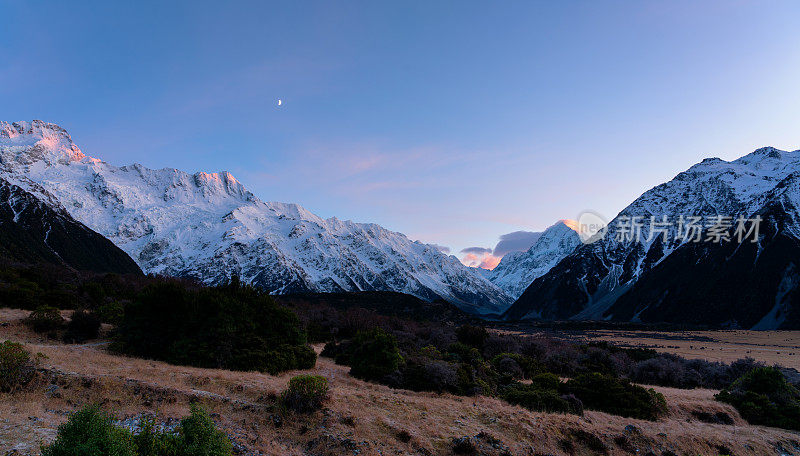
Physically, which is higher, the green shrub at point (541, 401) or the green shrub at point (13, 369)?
the green shrub at point (13, 369)

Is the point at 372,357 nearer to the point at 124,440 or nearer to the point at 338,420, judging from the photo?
the point at 338,420

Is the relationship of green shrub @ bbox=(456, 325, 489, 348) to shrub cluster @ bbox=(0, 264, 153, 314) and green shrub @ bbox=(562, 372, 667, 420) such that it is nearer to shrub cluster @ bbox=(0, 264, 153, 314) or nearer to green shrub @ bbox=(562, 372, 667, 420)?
green shrub @ bbox=(562, 372, 667, 420)

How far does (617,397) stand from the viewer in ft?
71.5

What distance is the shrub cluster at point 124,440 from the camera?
8.82m

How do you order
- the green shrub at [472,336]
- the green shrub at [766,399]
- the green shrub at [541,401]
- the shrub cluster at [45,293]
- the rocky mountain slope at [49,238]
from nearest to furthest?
the green shrub at [541,401]
the green shrub at [766,399]
the shrub cluster at [45,293]
the green shrub at [472,336]
the rocky mountain slope at [49,238]

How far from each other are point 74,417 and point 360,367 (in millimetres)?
17886

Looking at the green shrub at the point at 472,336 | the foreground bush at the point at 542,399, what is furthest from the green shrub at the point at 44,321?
the green shrub at the point at 472,336

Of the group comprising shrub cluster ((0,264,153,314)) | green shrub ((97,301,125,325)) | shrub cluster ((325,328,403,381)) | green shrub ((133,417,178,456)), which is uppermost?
shrub cluster ((0,264,153,314))

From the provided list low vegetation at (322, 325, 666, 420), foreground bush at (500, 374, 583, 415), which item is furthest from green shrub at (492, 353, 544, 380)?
foreground bush at (500, 374, 583, 415)

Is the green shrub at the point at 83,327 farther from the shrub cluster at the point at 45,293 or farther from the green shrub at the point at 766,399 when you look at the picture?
the green shrub at the point at 766,399

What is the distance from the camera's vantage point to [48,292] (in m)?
35.1

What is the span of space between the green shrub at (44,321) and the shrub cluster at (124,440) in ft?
69.8

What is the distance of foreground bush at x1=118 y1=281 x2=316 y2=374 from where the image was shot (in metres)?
22.8

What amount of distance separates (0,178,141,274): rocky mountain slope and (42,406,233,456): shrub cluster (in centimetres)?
13991
